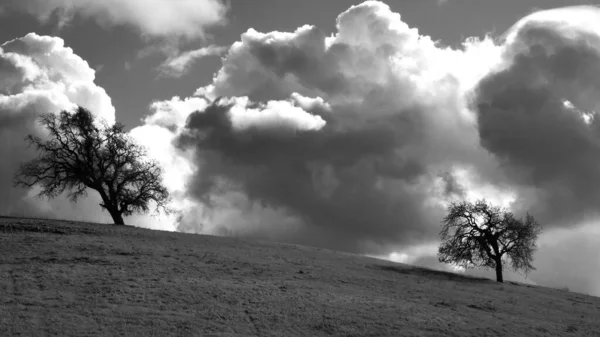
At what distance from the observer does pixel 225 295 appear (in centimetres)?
3212

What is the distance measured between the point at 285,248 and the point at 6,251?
24178 mm

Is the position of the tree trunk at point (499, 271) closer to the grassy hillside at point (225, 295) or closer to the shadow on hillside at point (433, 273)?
the shadow on hillside at point (433, 273)

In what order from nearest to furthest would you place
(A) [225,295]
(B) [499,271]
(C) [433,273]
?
(A) [225,295] → (C) [433,273] → (B) [499,271]

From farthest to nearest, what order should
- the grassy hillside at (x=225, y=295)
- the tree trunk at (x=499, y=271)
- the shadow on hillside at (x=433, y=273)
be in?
the tree trunk at (x=499, y=271)
the shadow on hillside at (x=433, y=273)
the grassy hillside at (x=225, y=295)

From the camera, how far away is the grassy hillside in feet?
89.0

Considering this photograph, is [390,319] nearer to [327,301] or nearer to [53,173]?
[327,301]

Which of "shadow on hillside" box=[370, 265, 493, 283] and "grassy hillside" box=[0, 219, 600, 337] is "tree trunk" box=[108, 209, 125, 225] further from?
"shadow on hillside" box=[370, 265, 493, 283]

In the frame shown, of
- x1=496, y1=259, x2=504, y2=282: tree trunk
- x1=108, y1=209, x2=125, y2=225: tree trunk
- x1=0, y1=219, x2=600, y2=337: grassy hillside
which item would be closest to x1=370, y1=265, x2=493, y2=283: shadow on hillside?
x1=0, y1=219, x2=600, y2=337: grassy hillside

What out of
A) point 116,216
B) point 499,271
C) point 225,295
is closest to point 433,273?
point 499,271

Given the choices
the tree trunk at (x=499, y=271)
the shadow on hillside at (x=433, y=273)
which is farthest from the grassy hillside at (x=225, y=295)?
the tree trunk at (x=499, y=271)

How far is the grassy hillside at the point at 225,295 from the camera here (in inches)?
1069

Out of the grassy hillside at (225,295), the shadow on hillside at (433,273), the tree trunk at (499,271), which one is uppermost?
the tree trunk at (499,271)

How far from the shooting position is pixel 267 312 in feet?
98.2

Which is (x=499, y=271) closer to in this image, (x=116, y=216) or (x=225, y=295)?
(x=225, y=295)
